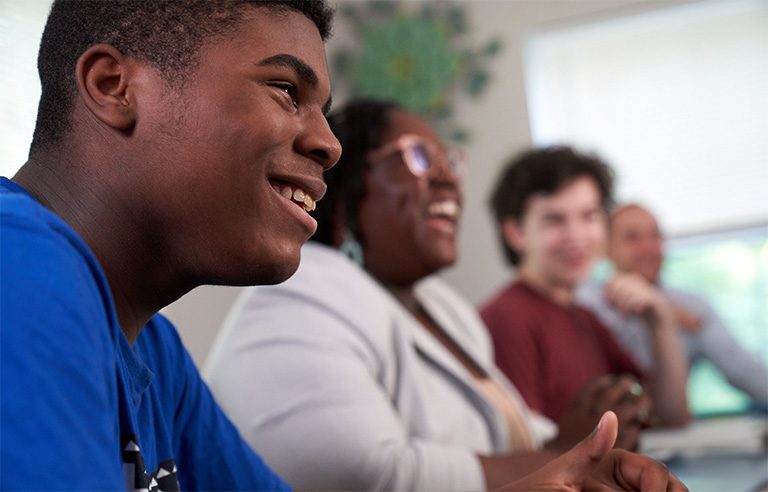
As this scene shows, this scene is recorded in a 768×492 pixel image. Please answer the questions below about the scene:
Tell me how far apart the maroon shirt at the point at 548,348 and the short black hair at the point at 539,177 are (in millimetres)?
216

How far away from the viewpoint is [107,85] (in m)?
0.57

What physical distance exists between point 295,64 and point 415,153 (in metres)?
0.82

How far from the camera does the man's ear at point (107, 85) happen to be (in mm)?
565

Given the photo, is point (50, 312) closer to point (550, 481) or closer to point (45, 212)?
point (45, 212)

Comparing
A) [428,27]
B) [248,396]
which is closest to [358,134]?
[248,396]

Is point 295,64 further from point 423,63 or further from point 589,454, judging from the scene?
point 423,63

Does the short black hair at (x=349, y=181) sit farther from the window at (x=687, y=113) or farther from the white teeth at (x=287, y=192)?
the window at (x=687, y=113)

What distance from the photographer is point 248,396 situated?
1028 millimetres

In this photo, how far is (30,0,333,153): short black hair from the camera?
57 centimetres

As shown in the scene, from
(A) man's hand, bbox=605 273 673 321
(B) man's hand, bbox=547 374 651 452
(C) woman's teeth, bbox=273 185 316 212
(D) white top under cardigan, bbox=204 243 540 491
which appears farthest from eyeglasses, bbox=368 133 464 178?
(A) man's hand, bbox=605 273 673 321

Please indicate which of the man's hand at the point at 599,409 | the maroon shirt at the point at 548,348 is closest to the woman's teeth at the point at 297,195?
the man's hand at the point at 599,409

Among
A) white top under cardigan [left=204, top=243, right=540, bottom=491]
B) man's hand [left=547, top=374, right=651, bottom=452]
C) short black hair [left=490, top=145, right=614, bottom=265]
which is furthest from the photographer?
short black hair [left=490, top=145, right=614, bottom=265]

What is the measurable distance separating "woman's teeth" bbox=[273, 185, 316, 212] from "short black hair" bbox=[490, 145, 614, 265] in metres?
1.65

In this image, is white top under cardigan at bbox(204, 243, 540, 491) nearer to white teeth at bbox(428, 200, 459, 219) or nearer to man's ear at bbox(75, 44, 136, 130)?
white teeth at bbox(428, 200, 459, 219)
